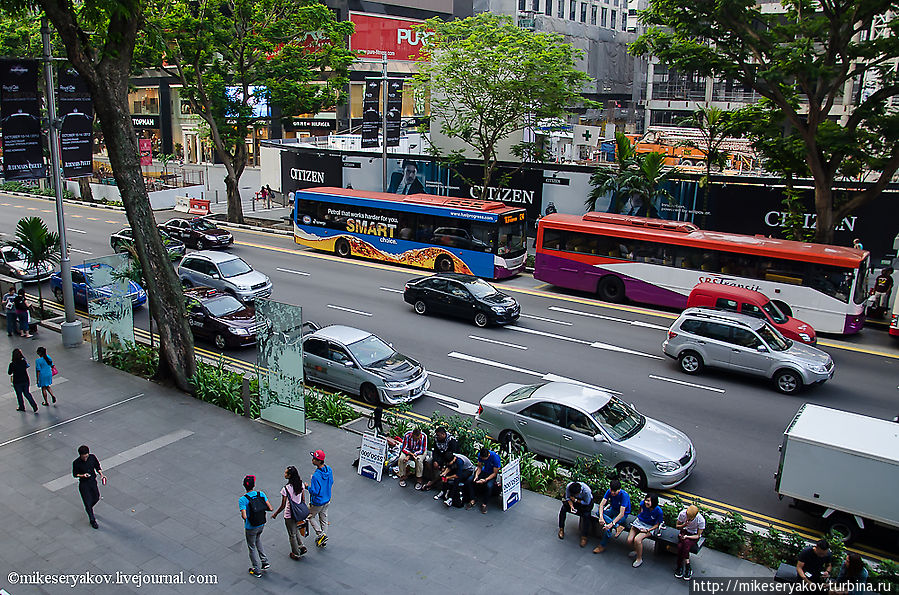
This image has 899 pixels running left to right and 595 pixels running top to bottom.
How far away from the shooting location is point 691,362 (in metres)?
19.0

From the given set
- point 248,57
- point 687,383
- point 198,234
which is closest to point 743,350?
point 687,383

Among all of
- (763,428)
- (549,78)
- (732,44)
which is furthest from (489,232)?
(763,428)

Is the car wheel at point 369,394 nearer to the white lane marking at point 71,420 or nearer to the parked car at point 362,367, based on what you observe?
the parked car at point 362,367

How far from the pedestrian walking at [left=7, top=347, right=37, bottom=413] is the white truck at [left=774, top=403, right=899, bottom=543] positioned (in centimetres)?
1523

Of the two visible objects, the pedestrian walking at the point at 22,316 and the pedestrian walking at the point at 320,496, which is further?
the pedestrian walking at the point at 22,316

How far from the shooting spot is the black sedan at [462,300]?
22.6 meters

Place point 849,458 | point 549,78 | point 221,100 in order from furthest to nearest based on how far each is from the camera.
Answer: point 221,100 < point 549,78 < point 849,458

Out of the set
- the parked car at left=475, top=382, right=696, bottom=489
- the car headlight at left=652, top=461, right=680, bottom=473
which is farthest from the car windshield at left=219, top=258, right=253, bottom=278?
the car headlight at left=652, top=461, right=680, bottom=473

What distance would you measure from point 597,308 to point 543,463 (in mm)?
12872

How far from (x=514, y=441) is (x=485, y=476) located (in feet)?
6.74

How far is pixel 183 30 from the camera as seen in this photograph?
36.0m

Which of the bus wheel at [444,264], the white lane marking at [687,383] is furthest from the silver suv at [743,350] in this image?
the bus wheel at [444,264]

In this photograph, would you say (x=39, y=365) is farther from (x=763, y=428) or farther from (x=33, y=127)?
(x=763, y=428)

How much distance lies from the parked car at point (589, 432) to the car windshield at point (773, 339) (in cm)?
575
